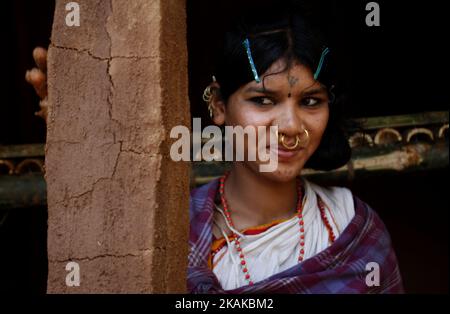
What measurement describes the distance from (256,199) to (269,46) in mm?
579

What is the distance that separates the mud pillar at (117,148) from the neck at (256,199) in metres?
0.76

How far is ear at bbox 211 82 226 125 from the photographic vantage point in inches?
80.8

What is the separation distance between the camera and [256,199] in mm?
2094

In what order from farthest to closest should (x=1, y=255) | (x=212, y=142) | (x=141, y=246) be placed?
(x=1, y=255) → (x=212, y=142) → (x=141, y=246)

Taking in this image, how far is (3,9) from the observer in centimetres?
351

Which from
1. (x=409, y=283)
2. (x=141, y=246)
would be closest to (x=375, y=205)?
(x=409, y=283)

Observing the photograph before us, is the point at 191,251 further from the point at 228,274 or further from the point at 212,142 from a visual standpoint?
the point at 212,142

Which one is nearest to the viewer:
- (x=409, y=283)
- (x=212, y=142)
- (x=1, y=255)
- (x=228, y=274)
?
(x=228, y=274)

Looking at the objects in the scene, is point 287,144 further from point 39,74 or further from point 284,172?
point 39,74

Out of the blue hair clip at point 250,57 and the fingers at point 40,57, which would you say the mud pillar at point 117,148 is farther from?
the blue hair clip at point 250,57

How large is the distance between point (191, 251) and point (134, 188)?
77 centimetres

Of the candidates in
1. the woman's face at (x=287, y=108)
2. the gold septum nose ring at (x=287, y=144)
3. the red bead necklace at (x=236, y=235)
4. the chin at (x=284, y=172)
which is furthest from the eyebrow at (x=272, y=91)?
the red bead necklace at (x=236, y=235)

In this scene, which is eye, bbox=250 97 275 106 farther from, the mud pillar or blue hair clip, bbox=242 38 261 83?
the mud pillar

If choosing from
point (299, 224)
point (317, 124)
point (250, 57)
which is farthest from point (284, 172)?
point (250, 57)
